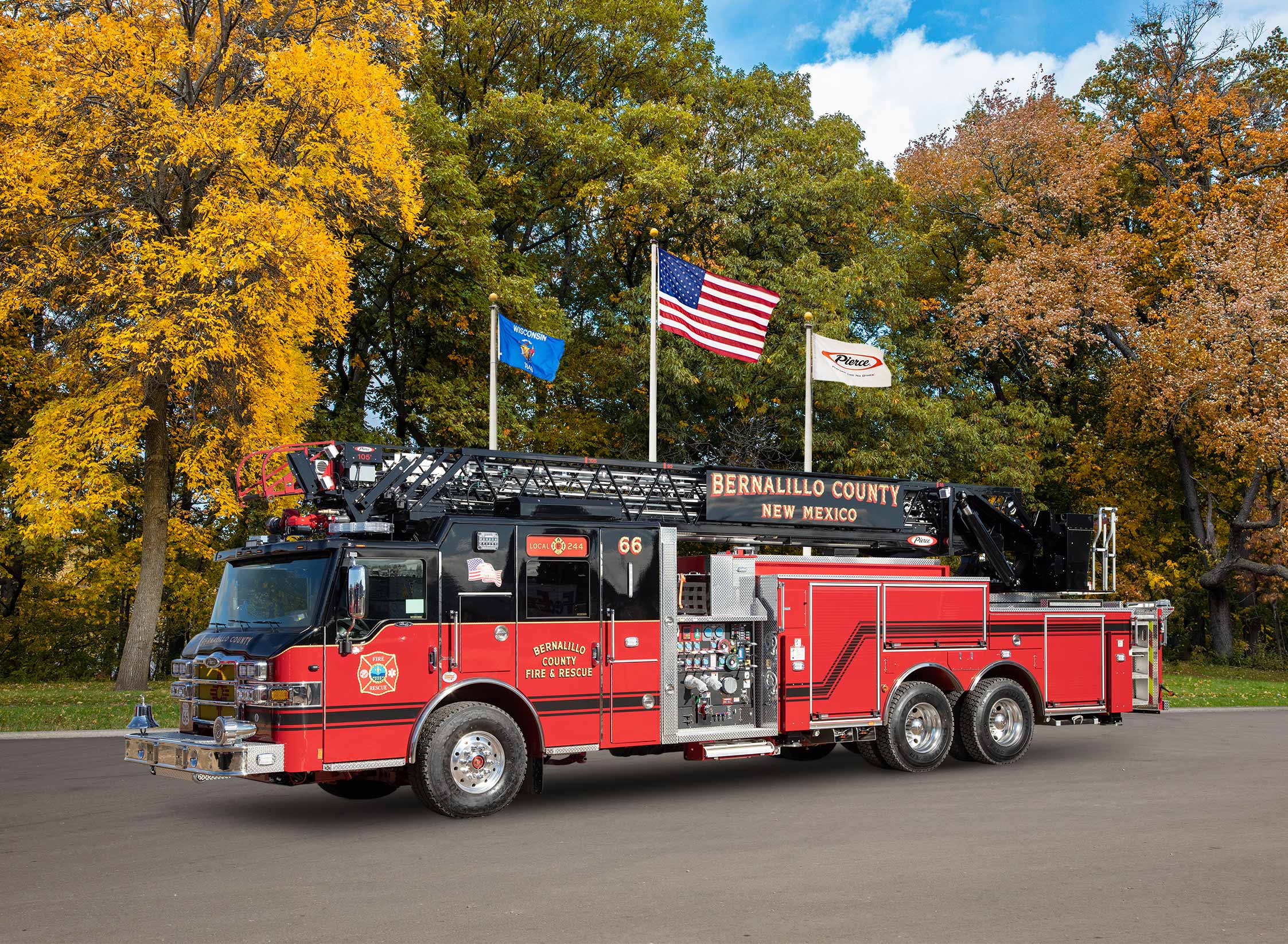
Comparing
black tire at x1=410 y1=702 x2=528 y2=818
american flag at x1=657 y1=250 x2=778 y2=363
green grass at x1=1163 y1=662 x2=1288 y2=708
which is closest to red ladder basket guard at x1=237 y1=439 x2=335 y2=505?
black tire at x1=410 y1=702 x2=528 y2=818

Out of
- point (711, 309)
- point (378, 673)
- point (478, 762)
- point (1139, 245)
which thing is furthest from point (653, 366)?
point (1139, 245)

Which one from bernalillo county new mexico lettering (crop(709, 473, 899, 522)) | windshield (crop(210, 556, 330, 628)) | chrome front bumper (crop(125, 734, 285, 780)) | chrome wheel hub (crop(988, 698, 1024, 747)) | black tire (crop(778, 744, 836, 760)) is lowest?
black tire (crop(778, 744, 836, 760))

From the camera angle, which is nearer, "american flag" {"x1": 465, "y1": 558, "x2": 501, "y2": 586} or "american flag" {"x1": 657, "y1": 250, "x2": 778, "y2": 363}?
"american flag" {"x1": 465, "y1": 558, "x2": 501, "y2": 586}

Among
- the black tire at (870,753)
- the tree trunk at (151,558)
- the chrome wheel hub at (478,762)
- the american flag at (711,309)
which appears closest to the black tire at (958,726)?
the black tire at (870,753)

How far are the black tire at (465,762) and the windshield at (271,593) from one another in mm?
1464

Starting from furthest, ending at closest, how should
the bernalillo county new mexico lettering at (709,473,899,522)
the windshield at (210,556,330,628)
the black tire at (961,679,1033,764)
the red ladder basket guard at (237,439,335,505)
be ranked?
the black tire at (961,679,1033,764)
the bernalillo county new mexico lettering at (709,473,899,522)
the red ladder basket guard at (237,439,335,505)
the windshield at (210,556,330,628)

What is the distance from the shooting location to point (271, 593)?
10.7m

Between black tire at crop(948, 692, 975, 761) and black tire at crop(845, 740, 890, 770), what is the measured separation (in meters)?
0.88

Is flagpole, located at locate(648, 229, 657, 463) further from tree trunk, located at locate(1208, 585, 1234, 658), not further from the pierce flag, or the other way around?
tree trunk, located at locate(1208, 585, 1234, 658)

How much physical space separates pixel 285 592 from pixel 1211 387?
2933cm

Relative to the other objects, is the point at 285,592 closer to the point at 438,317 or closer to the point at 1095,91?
the point at 438,317

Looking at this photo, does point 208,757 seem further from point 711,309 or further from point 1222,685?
point 1222,685

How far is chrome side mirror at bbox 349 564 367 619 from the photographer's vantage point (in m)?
9.91

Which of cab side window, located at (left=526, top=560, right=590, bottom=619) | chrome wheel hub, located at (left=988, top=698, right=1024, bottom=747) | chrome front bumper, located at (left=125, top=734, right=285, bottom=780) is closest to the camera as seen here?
chrome front bumper, located at (left=125, top=734, right=285, bottom=780)
